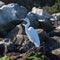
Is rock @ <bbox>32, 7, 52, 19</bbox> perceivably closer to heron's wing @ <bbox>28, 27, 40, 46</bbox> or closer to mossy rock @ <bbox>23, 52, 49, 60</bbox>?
heron's wing @ <bbox>28, 27, 40, 46</bbox>

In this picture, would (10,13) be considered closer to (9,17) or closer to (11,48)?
(9,17)

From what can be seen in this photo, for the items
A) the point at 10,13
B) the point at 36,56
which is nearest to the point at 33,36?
the point at 36,56

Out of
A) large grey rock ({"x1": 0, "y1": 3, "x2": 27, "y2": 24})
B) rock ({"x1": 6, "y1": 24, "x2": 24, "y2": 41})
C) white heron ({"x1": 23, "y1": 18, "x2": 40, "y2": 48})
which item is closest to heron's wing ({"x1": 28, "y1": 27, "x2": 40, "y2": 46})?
white heron ({"x1": 23, "y1": 18, "x2": 40, "y2": 48})

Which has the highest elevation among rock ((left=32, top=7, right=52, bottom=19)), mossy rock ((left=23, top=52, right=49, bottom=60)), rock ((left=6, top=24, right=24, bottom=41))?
mossy rock ((left=23, top=52, right=49, bottom=60))

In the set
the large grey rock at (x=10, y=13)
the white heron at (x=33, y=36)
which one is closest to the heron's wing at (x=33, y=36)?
the white heron at (x=33, y=36)

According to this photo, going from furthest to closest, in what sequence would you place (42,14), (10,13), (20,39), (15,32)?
(42,14)
(10,13)
(15,32)
(20,39)

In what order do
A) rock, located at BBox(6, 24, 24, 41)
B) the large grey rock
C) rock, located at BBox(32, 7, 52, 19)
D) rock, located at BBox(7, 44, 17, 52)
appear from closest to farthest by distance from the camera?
rock, located at BBox(7, 44, 17, 52) < rock, located at BBox(6, 24, 24, 41) < the large grey rock < rock, located at BBox(32, 7, 52, 19)

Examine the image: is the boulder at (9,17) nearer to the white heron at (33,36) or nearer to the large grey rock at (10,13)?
the large grey rock at (10,13)

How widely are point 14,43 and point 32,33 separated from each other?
3.86 feet


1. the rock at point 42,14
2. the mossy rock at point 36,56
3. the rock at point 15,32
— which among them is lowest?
the rock at point 42,14

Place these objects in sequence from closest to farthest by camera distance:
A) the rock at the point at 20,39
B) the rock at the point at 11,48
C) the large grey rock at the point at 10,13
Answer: the rock at the point at 11,48
the rock at the point at 20,39
the large grey rock at the point at 10,13

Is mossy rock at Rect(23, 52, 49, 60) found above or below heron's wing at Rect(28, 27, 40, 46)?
below

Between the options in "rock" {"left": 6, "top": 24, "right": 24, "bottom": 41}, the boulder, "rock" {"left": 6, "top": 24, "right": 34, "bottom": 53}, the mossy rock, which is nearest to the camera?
the mossy rock

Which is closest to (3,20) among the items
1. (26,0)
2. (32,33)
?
(32,33)
